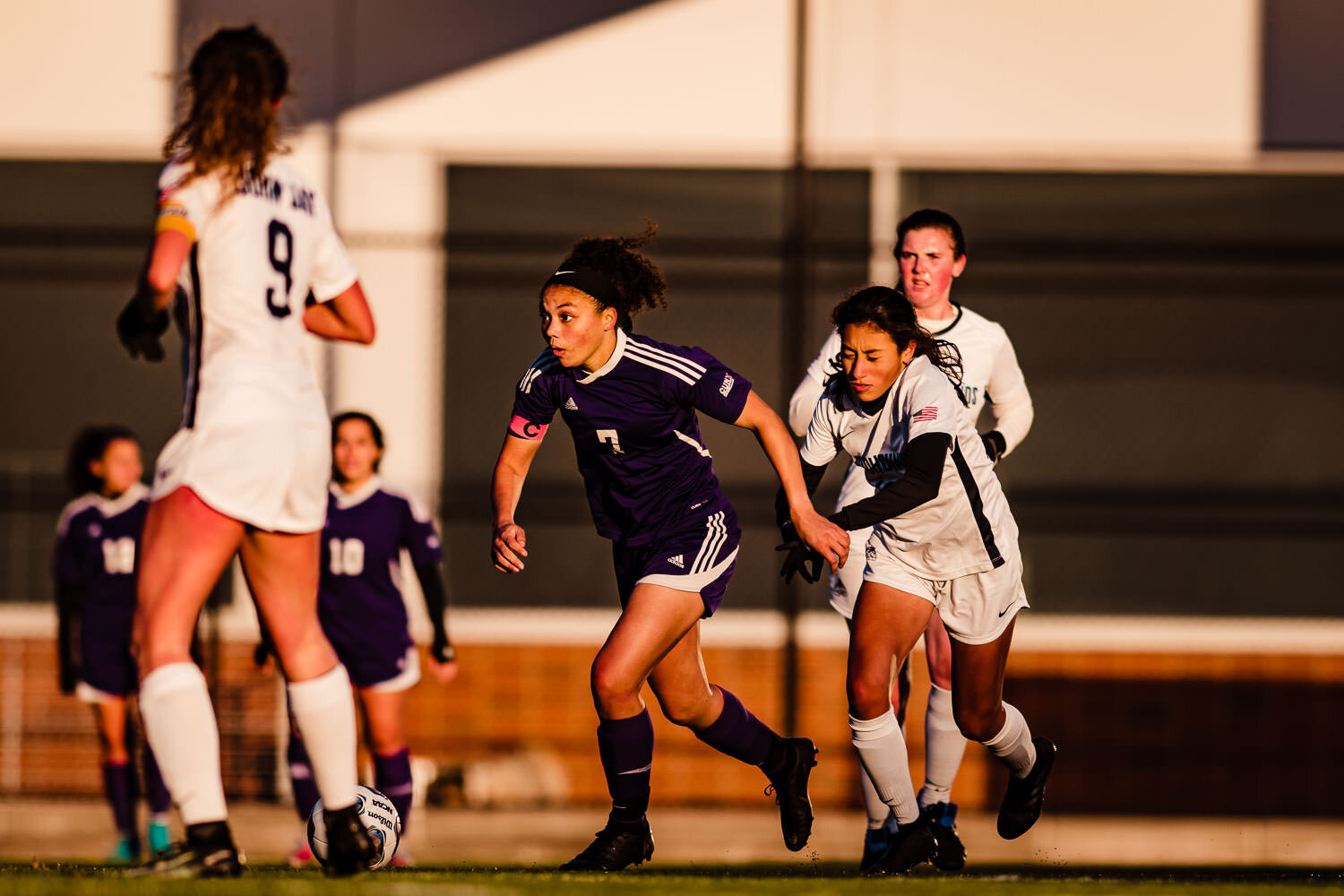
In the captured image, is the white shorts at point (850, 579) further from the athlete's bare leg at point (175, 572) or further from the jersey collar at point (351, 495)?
the jersey collar at point (351, 495)

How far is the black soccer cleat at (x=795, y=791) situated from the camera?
16.8ft

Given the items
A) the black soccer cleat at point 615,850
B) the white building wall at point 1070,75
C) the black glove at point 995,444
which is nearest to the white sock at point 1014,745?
the black glove at point 995,444

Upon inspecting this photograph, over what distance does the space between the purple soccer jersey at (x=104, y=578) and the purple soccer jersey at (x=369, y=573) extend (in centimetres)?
144

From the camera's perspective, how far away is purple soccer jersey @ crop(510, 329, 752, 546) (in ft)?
15.4

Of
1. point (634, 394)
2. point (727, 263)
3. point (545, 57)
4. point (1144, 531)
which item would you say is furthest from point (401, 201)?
point (634, 394)

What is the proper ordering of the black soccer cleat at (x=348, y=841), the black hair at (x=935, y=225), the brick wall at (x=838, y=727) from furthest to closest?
the brick wall at (x=838, y=727) → the black hair at (x=935, y=225) → the black soccer cleat at (x=348, y=841)

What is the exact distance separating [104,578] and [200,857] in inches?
191

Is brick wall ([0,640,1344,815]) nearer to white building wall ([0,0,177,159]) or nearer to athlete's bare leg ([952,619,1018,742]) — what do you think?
white building wall ([0,0,177,159])

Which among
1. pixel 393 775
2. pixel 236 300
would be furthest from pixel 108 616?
pixel 236 300

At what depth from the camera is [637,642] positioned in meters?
4.57

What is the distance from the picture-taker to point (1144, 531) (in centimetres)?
1005

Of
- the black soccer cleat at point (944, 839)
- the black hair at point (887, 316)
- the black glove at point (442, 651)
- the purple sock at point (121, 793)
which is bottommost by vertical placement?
the purple sock at point (121, 793)

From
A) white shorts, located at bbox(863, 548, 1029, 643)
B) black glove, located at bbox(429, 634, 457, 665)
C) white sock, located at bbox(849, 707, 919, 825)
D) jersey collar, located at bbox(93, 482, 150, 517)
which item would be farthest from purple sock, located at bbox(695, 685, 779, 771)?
jersey collar, located at bbox(93, 482, 150, 517)

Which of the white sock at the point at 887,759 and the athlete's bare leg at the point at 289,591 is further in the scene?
the white sock at the point at 887,759
